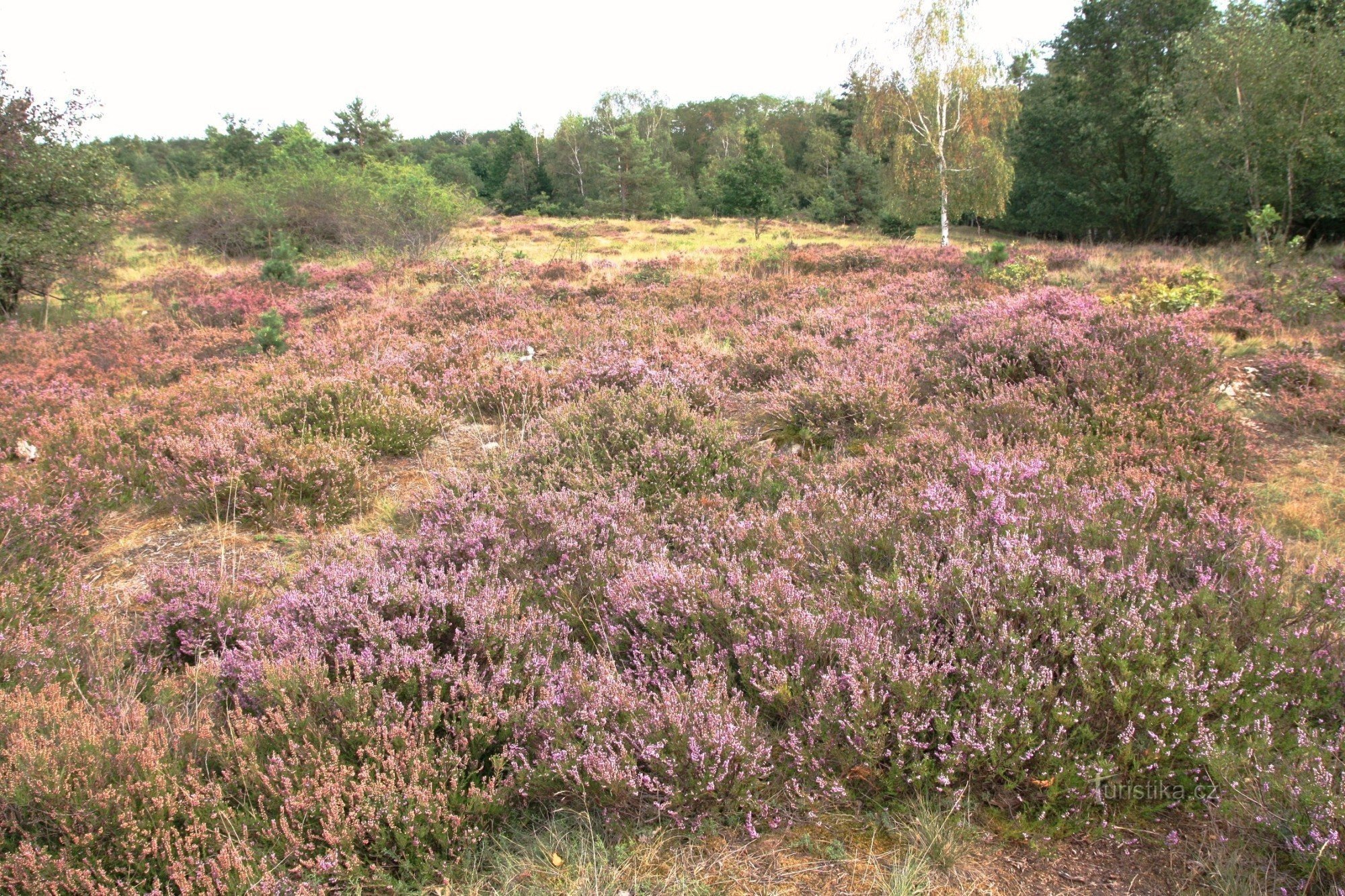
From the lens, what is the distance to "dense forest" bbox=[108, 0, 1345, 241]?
1574cm

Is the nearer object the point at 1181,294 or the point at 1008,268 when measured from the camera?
the point at 1181,294

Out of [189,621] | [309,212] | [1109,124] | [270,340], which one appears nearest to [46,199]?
[270,340]

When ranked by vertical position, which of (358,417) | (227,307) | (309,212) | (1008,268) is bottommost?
(358,417)

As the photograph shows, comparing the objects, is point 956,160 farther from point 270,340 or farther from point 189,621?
point 189,621

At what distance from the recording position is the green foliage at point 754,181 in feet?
117

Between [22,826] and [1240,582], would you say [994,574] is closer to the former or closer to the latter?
[1240,582]

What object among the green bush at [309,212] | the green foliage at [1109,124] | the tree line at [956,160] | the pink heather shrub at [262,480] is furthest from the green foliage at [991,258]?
the green foliage at [1109,124]

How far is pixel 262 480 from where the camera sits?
4.67m

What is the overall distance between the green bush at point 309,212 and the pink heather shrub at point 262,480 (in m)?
18.2

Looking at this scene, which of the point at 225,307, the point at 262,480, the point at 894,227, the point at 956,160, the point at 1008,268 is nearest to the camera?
the point at 262,480

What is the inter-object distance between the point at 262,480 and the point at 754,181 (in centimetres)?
3543

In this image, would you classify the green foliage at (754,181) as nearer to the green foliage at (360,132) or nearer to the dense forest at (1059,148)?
the dense forest at (1059,148)

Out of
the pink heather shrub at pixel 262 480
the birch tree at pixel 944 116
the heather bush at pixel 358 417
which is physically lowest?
the pink heather shrub at pixel 262 480

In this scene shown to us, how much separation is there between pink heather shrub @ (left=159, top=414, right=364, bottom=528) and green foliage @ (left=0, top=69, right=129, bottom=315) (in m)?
10.9
